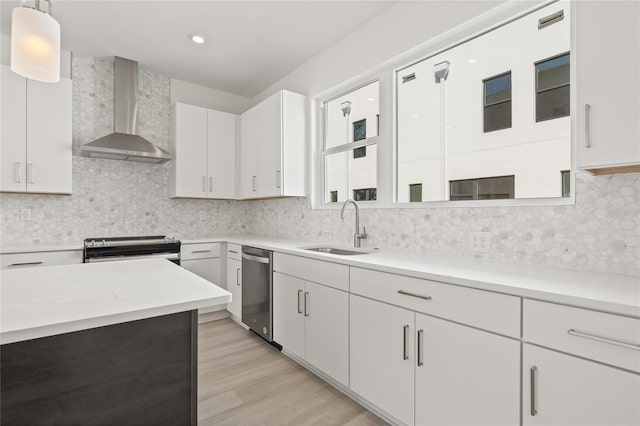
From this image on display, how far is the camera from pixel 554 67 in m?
1.76

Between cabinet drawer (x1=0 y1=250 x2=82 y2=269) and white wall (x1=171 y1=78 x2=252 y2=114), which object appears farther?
white wall (x1=171 y1=78 x2=252 y2=114)

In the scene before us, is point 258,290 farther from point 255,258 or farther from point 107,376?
point 107,376

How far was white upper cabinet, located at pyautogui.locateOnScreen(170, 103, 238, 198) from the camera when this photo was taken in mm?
3684

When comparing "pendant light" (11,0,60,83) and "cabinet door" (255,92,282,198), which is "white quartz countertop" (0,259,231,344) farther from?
"cabinet door" (255,92,282,198)

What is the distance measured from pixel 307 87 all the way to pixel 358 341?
263 centimetres

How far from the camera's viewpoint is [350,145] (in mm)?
2982

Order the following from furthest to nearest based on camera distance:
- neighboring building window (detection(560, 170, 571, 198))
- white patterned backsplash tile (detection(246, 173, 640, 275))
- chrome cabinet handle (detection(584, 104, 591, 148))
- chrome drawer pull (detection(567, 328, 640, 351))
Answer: neighboring building window (detection(560, 170, 571, 198)) → white patterned backsplash tile (detection(246, 173, 640, 275)) → chrome cabinet handle (detection(584, 104, 591, 148)) → chrome drawer pull (detection(567, 328, 640, 351))

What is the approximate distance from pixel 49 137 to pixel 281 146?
7.14ft

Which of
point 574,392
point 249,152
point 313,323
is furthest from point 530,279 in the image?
point 249,152

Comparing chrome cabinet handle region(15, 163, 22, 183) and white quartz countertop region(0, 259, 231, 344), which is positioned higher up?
chrome cabinet handle region(15, 163, 22, 183)

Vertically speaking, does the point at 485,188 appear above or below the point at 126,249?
above

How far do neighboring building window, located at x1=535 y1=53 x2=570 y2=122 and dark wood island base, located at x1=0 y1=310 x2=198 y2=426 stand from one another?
210 centimetres

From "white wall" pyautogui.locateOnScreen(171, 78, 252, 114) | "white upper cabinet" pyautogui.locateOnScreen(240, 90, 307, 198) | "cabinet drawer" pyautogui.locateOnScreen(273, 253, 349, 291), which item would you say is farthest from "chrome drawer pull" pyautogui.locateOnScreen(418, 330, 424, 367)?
"white wall" pyautogui.locateOnScreen(171, 78, 252, 114)

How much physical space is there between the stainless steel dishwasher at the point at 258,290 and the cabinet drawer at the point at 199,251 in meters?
0.58
